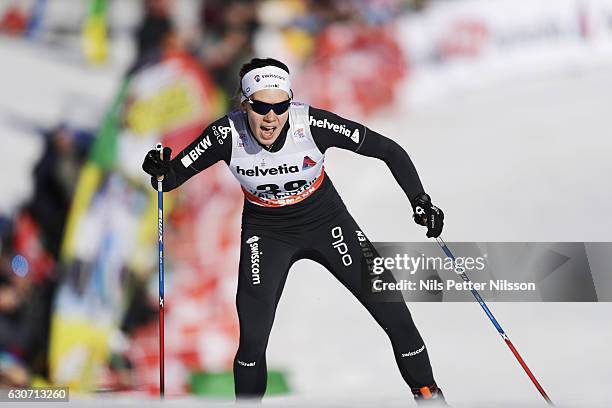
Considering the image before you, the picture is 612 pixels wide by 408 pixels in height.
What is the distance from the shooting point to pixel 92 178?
7348 mm

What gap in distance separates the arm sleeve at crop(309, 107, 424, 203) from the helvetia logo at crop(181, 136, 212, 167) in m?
0.53

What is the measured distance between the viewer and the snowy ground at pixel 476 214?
22.0ft

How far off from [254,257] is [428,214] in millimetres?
892

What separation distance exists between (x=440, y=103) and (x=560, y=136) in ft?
3.19

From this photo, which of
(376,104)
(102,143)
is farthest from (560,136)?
(102,143)

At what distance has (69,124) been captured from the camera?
7.38 m

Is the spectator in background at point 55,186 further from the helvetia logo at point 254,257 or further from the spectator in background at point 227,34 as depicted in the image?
the helvetia logo at point 254,257

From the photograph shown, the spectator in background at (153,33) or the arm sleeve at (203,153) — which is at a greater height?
the spectator in background at (153,33)

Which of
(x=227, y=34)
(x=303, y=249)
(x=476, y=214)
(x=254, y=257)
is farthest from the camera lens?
(x=227, y=34)

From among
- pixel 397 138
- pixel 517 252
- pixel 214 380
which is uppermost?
pixel 397 138

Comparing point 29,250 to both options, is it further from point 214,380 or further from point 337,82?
point 337,82

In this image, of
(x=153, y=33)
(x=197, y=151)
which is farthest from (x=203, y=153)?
(x=153, y=33)

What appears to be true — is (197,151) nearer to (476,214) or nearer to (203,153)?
(203,153)

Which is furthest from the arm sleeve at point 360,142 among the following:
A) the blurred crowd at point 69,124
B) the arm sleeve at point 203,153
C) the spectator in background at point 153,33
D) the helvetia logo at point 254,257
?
→ the spectator in background at point 153,33
